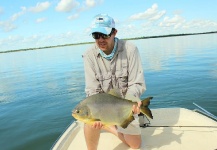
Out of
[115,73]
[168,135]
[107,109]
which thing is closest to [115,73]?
[115,73]

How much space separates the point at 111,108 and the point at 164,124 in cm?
235

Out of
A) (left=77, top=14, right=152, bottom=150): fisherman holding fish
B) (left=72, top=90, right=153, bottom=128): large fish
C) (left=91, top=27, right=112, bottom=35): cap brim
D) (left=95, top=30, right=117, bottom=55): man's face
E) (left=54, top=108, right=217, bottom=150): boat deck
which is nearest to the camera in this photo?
(left=72, top=90, right=153, bottom=128): large fish

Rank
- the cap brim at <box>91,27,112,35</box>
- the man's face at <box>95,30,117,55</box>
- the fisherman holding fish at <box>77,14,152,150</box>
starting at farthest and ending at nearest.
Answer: the fisherman holding fish at <box>77,14,152,150</box>
the man's face at <box>95,30,117,55</box>
the cap brim at <box>91,27,112,35</box>

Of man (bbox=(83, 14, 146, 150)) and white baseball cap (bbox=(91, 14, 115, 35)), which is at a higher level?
white baseball cap (bbox=(91, 14, 115, 35))

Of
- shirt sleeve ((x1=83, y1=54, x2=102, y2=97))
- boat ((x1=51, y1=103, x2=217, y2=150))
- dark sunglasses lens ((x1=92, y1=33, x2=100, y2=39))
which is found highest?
dark sunglasses lens ((x1=92, y1=33, x2=100, y2=39))

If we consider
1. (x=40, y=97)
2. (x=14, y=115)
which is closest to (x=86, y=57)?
(x=14, y=115)

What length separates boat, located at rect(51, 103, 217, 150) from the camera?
16.3ft

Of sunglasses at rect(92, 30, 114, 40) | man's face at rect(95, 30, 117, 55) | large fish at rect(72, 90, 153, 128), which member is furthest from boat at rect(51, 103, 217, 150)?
sunglasses at rect(92, 30, 114, 40)

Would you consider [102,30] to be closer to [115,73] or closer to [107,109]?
[115,73]

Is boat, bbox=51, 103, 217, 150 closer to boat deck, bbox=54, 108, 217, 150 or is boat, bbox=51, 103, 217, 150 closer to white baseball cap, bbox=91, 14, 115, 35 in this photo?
boat deck, bbox=54, 108, 217, 150

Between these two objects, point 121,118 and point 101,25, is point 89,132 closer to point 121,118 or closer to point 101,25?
point 121,118

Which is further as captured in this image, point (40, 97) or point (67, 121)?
point (40, 97)

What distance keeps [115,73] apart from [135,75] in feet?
1.26

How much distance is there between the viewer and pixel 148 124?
589cm
